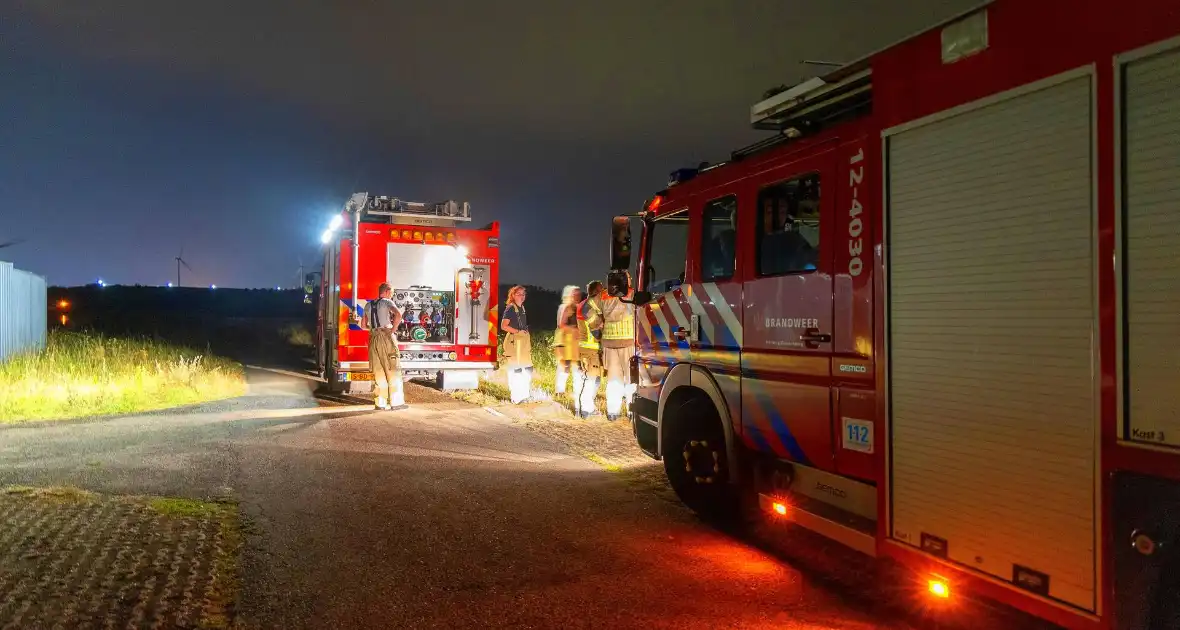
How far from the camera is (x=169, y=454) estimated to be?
8.37 m

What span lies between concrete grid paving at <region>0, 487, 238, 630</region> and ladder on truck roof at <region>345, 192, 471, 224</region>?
754 centimetres

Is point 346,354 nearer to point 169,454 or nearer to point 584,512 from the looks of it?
point 169,454

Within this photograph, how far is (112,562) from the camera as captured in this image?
15.4ft

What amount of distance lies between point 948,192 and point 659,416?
10.6 feet

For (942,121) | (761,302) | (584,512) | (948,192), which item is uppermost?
(942,121)

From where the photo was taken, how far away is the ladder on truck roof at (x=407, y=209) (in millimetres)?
13289

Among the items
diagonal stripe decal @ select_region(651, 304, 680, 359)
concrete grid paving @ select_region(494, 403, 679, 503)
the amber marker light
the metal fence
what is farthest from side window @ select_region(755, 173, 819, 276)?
the metal fence

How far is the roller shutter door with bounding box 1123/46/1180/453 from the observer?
8.89 feet

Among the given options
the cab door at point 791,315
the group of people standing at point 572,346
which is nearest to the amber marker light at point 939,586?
the cab door at point 791,315

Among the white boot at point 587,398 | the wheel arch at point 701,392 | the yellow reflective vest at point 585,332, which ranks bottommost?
the white boot at point 587,398

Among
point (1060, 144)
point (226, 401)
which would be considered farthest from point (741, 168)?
point (226, 401)

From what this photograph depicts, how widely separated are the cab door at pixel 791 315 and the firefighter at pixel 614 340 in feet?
16.9

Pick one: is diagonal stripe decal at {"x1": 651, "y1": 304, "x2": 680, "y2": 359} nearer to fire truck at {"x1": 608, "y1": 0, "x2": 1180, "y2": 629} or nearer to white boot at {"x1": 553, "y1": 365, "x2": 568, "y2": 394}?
fire truck at {"x1": 608, "y1": 0, "x2": 1180, "y2": 629}

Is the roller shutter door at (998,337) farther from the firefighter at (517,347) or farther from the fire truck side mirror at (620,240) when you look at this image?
the firefighter at (517,347)
